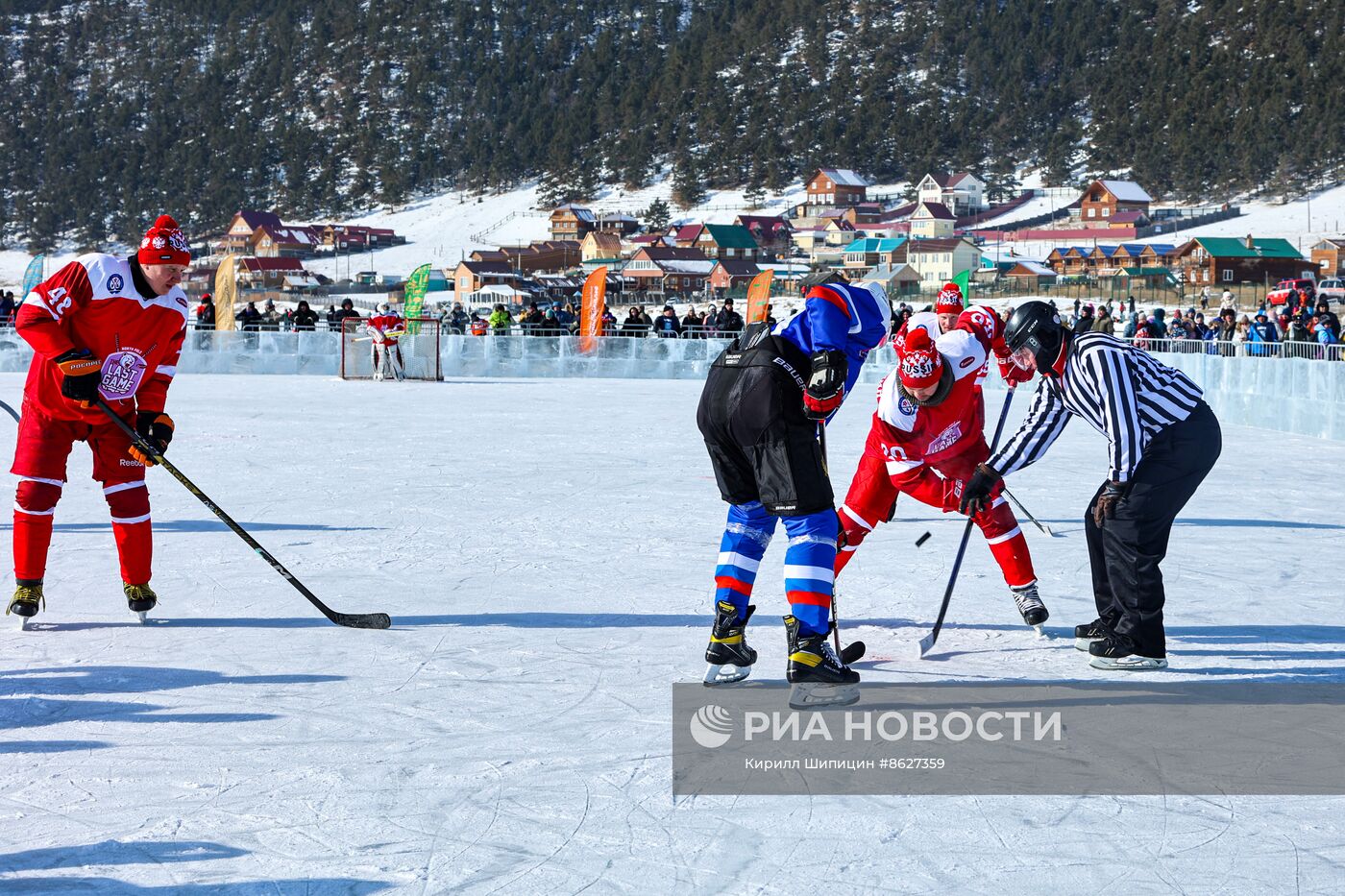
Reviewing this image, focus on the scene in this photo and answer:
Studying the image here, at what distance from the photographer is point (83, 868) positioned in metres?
3.27

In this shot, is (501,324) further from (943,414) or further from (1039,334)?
(1039,334)

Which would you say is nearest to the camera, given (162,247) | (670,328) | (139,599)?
(162,247)

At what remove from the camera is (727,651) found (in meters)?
4.90

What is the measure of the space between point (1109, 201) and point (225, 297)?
101 meters

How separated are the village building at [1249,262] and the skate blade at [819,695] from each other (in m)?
84.3

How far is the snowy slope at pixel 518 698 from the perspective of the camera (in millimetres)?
Answer: 3354

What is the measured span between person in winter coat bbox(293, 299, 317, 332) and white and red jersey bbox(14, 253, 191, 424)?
2320 centimetres

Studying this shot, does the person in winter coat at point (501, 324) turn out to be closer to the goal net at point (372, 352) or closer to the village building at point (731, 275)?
the goal net at point (372, 352)

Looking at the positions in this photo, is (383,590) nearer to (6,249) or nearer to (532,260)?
(532,260)

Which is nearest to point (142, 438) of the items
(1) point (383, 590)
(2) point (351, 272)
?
(1) point (383, 590)

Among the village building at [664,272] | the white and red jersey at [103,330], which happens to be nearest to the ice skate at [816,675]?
the white and red jersey at [103,330]

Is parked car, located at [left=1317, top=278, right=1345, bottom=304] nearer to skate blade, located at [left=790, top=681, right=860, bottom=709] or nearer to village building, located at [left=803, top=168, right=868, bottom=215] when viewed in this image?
skate blade, located at [left=790, top=681, right=860, bottom=709]

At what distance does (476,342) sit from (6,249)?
137923mm

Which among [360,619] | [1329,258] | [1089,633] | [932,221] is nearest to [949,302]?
[1089,633]
